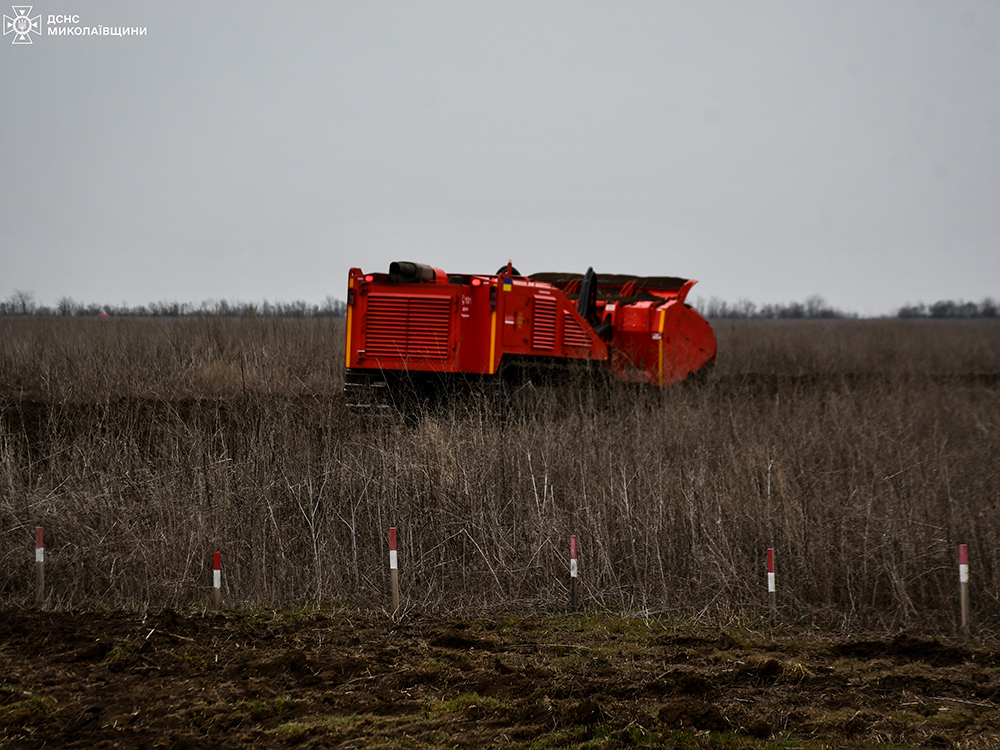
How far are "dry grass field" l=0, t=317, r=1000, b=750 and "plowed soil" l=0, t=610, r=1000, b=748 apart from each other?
0.8 inches

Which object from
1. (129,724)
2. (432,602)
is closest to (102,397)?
(432,602)

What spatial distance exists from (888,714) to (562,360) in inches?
347

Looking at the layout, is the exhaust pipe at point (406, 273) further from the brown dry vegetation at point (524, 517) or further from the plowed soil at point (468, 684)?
the plowed soil at point (468, 684)

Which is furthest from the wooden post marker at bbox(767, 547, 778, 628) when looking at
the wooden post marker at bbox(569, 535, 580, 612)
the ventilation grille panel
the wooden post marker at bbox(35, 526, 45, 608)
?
the ventilation grille panel

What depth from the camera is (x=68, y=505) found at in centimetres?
817

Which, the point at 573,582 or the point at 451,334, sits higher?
the point at 451,334

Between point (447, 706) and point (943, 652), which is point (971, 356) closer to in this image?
point (943, 652)

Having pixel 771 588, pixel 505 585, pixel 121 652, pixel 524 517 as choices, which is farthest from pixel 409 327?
pixel 121 652

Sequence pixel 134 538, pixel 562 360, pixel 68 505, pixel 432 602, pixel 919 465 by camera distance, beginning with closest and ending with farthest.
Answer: pixel 432 602 → pixel 134 538 → pixel 68 505 → pixel 919 465 → pixel 562 360

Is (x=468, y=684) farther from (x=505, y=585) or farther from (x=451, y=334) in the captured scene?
(x=451, y=334)

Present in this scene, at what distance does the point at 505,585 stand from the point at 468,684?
7.30 feet

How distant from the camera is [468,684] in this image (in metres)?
5.05

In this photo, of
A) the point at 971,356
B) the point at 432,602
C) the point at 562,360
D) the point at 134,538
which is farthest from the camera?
the point at 971,356

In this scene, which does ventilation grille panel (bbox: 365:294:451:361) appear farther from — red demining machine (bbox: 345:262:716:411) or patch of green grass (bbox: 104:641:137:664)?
patch of green grass (bbox: 104:641:137:664)
